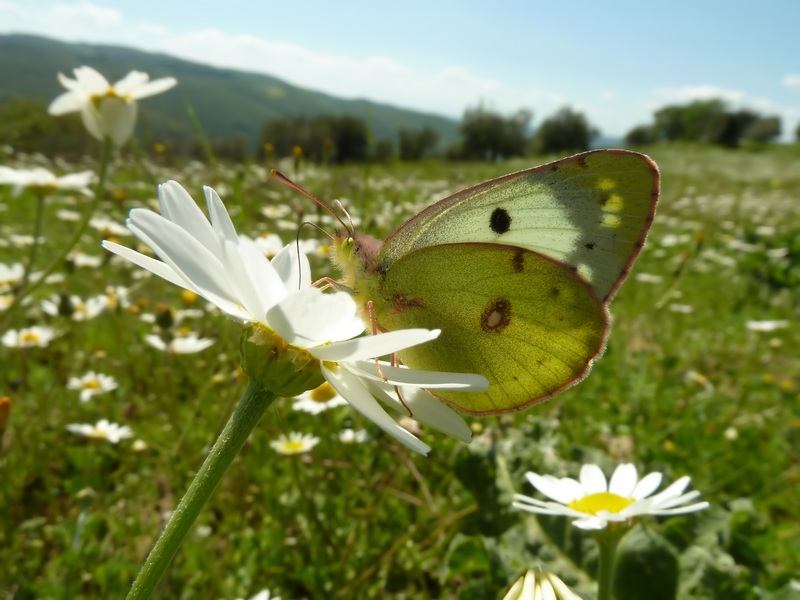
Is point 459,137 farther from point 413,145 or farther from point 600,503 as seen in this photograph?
point 600,503

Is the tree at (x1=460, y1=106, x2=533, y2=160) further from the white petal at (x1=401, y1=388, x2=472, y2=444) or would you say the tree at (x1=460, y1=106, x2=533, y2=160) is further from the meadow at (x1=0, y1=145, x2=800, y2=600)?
the white petal at (x1=401, y1=388, x2=472, y2=444)

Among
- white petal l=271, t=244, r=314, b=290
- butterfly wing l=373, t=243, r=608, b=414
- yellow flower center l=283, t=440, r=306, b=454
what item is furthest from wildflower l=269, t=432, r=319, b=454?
white petal l=271, t=244, r=314, b=290

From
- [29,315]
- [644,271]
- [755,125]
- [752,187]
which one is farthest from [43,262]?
[755,125]

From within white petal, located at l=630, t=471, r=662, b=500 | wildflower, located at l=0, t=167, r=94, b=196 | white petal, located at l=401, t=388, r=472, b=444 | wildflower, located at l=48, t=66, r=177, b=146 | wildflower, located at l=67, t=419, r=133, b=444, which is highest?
wildflower, located at l=48, t=66, r=177, b=146

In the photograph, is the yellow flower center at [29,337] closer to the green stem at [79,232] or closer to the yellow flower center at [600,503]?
the green stem at [79,232]

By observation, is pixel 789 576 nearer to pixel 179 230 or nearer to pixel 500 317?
pixel 500 317

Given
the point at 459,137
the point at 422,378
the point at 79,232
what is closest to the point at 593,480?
the point at 422,378
